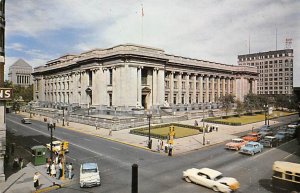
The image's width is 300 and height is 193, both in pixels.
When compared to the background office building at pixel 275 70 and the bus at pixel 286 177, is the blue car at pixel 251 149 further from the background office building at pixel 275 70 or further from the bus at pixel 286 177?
the background office building at pixel 275 70

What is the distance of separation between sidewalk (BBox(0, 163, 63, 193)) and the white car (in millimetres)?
11088

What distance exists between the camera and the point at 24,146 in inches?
1356

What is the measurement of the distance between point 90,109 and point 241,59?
140 m

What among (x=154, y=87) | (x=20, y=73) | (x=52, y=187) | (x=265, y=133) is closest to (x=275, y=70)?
(x=154, y=87)

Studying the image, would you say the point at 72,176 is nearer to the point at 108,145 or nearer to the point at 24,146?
the point at 108,145

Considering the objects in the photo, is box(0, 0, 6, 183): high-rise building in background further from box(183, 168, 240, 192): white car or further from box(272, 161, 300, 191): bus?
box(272, 161, 300, 191): bus

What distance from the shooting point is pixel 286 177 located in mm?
18234

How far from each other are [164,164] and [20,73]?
181628mm

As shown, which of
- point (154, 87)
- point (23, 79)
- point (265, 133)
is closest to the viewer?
point (265, 133)

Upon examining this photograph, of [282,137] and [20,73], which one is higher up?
[20,73]

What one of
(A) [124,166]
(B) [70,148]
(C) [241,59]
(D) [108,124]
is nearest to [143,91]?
(D) [108,124]

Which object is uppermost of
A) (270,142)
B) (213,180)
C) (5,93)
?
(5,93)

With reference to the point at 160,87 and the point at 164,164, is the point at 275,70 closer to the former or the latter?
the point at 160,87

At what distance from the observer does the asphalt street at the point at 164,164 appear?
65.3 feet
